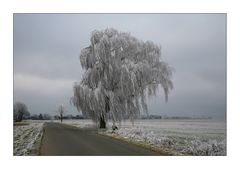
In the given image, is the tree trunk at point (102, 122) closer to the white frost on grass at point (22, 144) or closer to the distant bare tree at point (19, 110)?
the white frost on grass at point (22, 144)

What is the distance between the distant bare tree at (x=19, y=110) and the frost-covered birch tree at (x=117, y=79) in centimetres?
309

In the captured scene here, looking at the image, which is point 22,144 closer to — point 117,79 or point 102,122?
point 102,122

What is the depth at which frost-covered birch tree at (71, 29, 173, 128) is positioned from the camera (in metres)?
11.5

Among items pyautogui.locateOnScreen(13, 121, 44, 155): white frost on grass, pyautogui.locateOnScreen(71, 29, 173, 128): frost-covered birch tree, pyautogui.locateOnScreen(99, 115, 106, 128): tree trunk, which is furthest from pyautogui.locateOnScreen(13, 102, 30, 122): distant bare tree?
pyautogui.locateOnScreen(99, 115, 106, 128): tree trunk

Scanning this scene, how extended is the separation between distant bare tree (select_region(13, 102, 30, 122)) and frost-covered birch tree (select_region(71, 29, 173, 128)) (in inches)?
122

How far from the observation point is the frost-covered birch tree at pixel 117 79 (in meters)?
11.5

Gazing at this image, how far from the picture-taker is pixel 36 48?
8656mm

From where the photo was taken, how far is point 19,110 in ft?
27.1

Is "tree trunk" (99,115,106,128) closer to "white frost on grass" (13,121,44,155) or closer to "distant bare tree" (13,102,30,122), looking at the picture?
"white frost on grass" (13,121,44,155)

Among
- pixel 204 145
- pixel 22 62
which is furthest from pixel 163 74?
pixel 22 62

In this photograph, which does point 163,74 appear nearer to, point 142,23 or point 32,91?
point 142,23

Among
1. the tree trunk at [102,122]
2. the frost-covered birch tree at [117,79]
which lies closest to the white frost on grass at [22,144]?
the frost-covered birch tree at [117,79]
